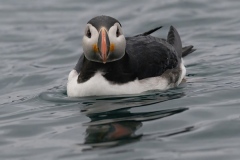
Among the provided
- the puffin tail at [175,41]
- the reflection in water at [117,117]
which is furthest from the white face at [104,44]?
the puffin tail at [175,41]

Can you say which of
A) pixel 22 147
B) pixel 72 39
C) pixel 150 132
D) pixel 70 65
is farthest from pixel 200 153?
pixel 72 39

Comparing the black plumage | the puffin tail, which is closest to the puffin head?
the black plumage

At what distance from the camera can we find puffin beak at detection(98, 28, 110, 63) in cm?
990

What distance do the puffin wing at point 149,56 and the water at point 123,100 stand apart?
0.33m

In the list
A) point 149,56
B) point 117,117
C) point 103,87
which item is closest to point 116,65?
point 103,87

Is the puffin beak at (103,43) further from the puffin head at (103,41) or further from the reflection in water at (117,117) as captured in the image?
the reflection in water at (117,117)

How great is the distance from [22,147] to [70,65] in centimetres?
545

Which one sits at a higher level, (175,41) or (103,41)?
(103,41)

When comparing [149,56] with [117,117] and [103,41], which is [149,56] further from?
[117,117]

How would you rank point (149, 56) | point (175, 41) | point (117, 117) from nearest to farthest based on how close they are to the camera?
point (117, 117), point (149, 56), point (175, 41)

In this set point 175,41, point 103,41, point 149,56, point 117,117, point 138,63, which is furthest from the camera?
point 175,41

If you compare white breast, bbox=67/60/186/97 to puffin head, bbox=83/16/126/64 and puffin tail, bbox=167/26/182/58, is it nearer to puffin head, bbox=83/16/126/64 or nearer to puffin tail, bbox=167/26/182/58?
puffin head, bbox=83/16/126/64

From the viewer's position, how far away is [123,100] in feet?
34.4

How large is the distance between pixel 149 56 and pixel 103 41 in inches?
55.4
